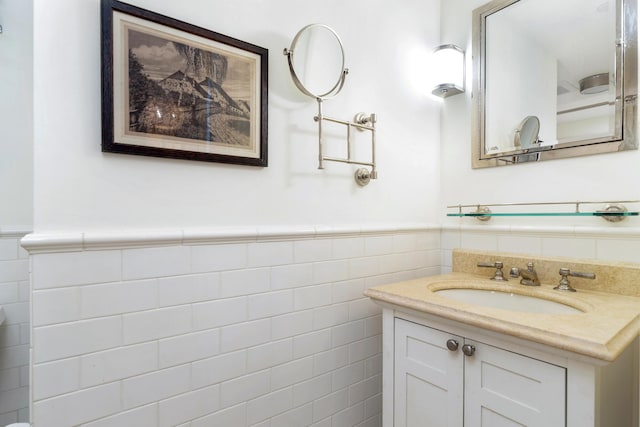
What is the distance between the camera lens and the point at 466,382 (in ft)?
2.95

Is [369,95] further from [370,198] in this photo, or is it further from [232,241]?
[232,241]

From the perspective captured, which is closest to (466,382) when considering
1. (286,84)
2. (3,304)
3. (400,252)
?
(400,252)

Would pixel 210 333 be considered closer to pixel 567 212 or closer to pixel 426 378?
pixel 426 378

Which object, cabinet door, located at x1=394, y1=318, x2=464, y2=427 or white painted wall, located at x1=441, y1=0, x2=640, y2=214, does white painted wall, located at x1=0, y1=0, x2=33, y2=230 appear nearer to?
cabinet door, located at x1=394, y1=318, x2=464, y2=427

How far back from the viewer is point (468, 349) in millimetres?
877

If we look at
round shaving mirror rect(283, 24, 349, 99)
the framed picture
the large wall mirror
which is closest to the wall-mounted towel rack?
the large wall mirror

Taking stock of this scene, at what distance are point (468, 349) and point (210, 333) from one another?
75 cm

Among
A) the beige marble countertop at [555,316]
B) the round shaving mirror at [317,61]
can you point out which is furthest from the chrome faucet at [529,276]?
the round shaving mirror at [317,61]

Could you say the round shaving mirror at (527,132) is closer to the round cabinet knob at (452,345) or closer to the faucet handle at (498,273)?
the faucet handle at (498,273)

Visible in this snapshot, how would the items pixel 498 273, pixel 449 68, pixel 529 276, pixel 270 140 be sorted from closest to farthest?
pixel 270 140 < pixel 529 276 < pixel 498 273 < pixel 449 68

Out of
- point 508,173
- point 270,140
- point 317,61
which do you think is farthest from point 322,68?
point 508,173

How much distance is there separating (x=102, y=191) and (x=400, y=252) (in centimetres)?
116

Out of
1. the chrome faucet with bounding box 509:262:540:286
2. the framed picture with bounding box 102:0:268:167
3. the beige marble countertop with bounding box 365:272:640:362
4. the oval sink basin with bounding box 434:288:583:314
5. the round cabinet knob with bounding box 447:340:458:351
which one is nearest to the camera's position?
the beige marble countertop with bounding box 365:272:640:362

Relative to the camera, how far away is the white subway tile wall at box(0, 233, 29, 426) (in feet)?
3.74
